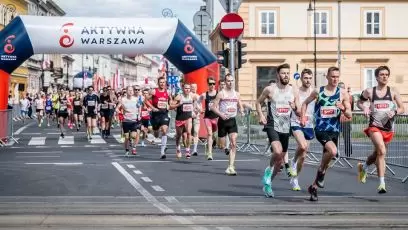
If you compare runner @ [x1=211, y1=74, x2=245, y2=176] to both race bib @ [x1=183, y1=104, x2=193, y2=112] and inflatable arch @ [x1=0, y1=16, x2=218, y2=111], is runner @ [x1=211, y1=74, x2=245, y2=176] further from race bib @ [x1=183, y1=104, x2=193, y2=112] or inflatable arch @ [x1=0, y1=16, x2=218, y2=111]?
inflatable arch @ [x1=0, y1=16, x2=218, y2=111]

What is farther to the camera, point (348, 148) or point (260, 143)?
point (260, 143)

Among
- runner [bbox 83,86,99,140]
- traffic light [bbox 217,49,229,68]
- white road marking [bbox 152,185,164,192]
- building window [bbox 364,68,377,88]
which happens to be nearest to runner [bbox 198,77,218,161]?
traffic light [bbox 217,49,229,68]

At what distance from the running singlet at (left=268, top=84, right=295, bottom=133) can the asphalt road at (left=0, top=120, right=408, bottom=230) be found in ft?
3.17

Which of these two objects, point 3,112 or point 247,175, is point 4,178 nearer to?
point 247,175

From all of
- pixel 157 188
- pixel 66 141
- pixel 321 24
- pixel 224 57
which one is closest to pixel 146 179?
pixel 157 188

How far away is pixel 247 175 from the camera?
15508mm

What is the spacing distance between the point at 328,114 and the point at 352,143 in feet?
22.5

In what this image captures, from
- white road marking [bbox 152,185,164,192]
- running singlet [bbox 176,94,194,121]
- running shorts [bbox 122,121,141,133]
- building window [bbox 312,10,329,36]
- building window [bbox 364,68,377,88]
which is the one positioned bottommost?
white road marking [bbox 152,185,164,192]

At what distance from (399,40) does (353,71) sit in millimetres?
3594

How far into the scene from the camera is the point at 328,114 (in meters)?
11.6

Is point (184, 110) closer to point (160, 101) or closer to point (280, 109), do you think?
point (160, 101)

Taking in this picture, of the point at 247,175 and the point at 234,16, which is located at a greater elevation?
the point at 234,16

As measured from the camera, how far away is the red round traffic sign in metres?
21.3

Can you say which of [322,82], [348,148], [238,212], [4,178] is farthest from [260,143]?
[322,82]
